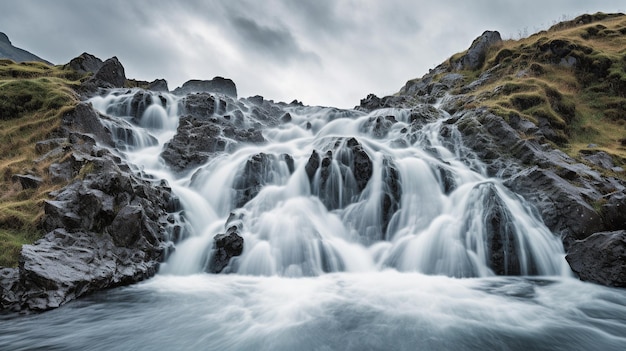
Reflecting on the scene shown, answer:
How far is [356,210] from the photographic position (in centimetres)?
1316

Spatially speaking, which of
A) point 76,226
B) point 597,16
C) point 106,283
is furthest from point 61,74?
point 597,16

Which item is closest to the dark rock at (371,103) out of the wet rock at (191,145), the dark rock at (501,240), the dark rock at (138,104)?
the wet rock at (191,145)

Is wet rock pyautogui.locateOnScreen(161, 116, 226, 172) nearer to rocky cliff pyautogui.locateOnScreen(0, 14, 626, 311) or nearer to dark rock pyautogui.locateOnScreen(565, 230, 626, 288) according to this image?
rocky cliff pyautogui.locateOnScreen(0, 14, 626, 311)

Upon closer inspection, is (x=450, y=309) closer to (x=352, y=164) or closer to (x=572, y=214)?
(x=572, y=214)

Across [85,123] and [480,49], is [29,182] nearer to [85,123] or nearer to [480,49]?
[85,123]

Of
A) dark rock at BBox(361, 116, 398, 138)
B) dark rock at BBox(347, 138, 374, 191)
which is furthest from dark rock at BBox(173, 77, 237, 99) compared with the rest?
dark rock at BBox(347, 138, 374, 191)

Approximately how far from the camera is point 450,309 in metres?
7.59

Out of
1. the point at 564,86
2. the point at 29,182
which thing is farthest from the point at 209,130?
the point at 564,86

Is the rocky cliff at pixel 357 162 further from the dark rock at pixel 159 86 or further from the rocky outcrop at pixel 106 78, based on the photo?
the dark rock at pixel 159 86

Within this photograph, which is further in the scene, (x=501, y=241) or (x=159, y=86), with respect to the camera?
(x=159, y=86)

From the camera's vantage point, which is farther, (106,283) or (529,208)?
(529,208)

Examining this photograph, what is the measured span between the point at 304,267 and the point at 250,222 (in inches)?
120

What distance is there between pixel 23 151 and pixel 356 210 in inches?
556

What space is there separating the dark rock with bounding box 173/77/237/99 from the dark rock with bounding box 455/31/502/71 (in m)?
26.3
